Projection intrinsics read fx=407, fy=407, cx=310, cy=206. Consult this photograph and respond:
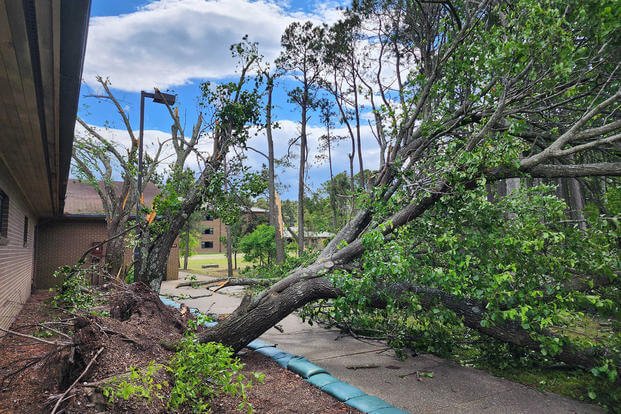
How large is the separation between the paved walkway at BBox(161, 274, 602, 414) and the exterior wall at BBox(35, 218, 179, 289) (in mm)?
11101

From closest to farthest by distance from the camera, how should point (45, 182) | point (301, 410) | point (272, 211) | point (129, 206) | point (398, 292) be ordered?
1. point (301, 410)
2. point (398, 292)
3. point (45, 182)
4. point (129, 206)
5. point (272, 211)

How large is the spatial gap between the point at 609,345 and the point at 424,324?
1933 mm

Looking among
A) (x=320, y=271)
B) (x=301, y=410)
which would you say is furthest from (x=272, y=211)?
(x=301, y=410)

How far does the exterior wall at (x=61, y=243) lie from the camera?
48.2 ft

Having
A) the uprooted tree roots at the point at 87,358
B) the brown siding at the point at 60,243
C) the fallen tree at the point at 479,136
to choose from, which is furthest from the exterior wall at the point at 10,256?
the brown siding at the point at 60,243

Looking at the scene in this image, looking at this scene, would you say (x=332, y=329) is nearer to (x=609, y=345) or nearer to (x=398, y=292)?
(x=398, y=292)

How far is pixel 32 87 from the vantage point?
332 cm

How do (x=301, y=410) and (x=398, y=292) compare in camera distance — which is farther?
(x=398, y=292)

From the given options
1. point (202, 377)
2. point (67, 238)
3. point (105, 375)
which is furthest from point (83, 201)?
point (202, 377)

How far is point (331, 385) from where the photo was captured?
4047 mm

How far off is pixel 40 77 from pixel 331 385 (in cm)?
372

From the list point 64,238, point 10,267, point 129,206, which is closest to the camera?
point 10,267

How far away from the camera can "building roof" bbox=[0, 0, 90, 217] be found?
2.30 m

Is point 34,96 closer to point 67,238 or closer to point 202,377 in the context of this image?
point 202,377
